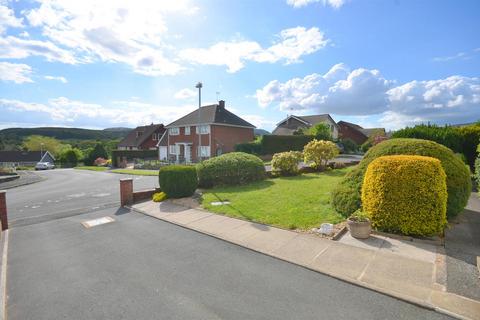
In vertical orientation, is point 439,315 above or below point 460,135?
below

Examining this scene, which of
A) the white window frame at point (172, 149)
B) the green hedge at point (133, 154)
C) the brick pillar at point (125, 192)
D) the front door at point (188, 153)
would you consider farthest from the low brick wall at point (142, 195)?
the green hedge at point (133, 154)

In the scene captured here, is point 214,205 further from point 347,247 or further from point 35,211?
point 35,211

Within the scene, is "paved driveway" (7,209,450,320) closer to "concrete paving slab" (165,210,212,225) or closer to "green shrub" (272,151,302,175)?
"concrete paving slab" (165,210,212,225)

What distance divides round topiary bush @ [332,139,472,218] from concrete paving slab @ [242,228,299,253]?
2179 mm

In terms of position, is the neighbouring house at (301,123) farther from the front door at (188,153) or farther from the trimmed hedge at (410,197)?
the trimmed hedge at (410,197)

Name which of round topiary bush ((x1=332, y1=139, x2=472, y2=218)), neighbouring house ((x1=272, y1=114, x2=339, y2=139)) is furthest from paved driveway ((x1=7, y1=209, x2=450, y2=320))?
neighbouring house ((x1=272, y1=114, x2=339, y2=139))

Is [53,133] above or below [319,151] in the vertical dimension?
above

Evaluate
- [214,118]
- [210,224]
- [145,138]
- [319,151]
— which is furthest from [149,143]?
[210,224]

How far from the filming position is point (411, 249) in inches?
210

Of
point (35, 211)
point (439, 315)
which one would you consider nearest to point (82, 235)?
point (35, 211)

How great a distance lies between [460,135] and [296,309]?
16705 millimetres

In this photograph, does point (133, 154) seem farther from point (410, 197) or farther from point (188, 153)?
point (410, 197)

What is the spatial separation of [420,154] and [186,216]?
7722 mm

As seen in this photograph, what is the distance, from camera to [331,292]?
13.4ft
